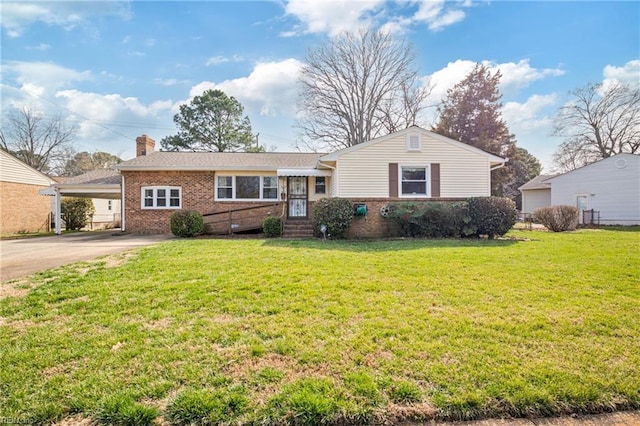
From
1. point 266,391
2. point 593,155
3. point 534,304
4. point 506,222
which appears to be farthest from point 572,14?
point 593,155

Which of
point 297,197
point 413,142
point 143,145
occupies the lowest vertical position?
point 297,197

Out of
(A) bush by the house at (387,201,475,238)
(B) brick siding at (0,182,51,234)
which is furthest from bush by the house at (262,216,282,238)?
(B) brick siding at (0,182,51,234)

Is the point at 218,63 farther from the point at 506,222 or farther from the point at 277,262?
the point at 506,222

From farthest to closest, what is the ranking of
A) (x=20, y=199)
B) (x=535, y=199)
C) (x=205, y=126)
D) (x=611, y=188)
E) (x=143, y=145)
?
(x=205, y=126), (x=535, y=199), (x=611, y=188), (x=143, y=145), (x=20, y=199)

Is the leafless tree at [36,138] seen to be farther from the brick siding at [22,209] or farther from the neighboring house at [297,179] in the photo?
the neighboring house at [297,179]

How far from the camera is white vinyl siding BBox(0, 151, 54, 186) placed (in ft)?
56.2

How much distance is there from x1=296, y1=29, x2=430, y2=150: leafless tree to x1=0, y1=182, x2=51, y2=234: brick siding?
20.6 metres

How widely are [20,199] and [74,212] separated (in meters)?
2.66

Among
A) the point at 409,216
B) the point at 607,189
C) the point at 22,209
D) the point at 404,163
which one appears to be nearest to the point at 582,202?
the point at 607,189

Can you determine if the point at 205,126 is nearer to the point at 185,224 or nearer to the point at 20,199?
the point at 20,199

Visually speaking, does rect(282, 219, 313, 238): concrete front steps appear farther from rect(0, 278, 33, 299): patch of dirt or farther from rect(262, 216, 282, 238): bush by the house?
rect(0, 278, 33, 299): patch of dirt

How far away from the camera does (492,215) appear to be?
11.8m

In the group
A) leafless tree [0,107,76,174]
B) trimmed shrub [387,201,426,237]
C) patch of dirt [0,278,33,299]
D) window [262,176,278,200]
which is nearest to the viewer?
patch of dirt [0,278,33,299]

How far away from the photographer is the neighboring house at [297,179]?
13.0 m
